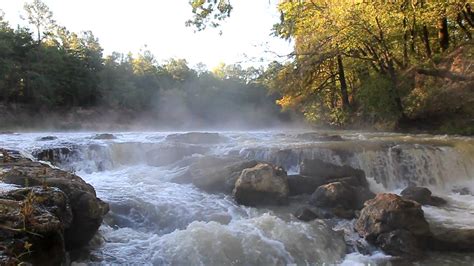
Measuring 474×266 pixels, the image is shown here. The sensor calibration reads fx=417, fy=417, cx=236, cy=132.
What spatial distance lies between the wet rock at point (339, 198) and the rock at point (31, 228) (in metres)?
5.63

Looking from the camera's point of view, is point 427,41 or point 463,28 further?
A: point 427,41

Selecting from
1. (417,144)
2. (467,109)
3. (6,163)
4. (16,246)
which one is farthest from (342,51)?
(16,246)

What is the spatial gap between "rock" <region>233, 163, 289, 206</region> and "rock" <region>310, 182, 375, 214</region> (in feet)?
2.50

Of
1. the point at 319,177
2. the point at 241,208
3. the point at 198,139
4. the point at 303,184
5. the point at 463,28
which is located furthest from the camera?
the point at 463,28

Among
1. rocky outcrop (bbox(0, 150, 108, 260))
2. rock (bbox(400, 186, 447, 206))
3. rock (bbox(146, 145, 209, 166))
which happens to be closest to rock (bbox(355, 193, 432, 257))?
rock (bbox(400, 186, 447, 206))

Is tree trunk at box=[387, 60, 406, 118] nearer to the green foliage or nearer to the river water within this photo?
the green foliage

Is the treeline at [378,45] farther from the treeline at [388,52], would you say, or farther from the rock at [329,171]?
the rock at [329,171]

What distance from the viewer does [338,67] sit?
2467 cm

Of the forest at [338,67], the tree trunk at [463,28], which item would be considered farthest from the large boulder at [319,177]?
the tree trunk at [463,28]

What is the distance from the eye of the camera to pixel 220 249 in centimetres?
686

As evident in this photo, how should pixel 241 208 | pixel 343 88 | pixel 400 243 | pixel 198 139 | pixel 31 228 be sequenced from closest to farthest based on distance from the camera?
pixel 31 228
pixel 400 243
pixel 241 208
pixel 198 139
pixel 343 88

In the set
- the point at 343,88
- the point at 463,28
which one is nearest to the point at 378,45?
the point at 463,28

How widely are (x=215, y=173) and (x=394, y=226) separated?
5.12 m

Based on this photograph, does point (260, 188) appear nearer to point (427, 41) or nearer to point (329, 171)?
point (329, 171)
